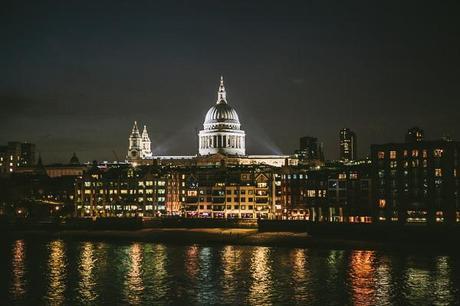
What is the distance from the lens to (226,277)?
201ft

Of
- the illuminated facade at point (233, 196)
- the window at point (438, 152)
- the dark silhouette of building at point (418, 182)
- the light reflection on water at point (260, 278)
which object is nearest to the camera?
the light reflection on water at point (260, 278)

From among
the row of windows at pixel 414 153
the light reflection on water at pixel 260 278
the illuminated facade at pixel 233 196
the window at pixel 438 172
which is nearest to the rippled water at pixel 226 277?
the light reflection on water at pixel 260 278

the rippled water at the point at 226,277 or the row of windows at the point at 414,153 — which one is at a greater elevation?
the row of windows at the point at 414,153

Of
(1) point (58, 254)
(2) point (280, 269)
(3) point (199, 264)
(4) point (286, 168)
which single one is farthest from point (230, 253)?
(4) point (286, 168)

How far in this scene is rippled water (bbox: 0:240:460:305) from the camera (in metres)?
51.8

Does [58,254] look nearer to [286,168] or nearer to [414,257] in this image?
[414,257]

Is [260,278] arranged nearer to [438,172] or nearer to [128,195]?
[438,172]

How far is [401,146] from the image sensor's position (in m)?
93.8

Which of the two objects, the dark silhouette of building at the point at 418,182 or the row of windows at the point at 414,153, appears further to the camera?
the row of windows at the point at 414,153

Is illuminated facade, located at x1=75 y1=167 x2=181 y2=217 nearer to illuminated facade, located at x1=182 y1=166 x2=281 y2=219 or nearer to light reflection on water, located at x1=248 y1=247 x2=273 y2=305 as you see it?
illuminated facade, located at x1=182 y1=166 x2=281 y2=219

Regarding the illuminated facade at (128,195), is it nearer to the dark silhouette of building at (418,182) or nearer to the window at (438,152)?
the dark silhouette of building at (418,182)

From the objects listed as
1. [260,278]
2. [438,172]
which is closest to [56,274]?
[260,278]

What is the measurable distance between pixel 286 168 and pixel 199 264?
54.0m

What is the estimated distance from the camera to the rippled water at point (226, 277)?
51806 millimetres
